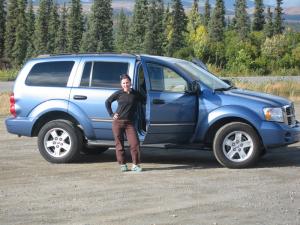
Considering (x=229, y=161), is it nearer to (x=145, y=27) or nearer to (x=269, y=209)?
(x=269, y=209)

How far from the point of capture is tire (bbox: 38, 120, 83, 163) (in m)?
10.8

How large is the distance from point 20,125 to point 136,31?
94117mm

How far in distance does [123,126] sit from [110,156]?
6.75 feet

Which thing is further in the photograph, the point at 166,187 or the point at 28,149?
the point at 28,149

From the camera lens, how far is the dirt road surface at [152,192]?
7.08 m

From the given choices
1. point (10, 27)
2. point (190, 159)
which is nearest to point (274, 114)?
point (190, 159)

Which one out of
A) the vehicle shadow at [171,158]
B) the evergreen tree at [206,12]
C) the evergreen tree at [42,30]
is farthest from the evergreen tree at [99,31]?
the vehicle shadow at [171,158]

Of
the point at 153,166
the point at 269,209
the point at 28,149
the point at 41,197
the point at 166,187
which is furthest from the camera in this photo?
the point at 28,149

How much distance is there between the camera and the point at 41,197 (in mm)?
8164

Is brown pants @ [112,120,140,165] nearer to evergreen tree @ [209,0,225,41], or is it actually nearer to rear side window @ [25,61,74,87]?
rear side window @ [25,61,74,87]

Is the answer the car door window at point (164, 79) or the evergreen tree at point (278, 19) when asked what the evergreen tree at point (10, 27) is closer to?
the evergreen tree at point (278, 19)

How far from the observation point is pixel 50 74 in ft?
36.1

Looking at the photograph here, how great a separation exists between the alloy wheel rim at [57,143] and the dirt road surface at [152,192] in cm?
23

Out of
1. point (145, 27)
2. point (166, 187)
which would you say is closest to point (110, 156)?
point (166, 187)
